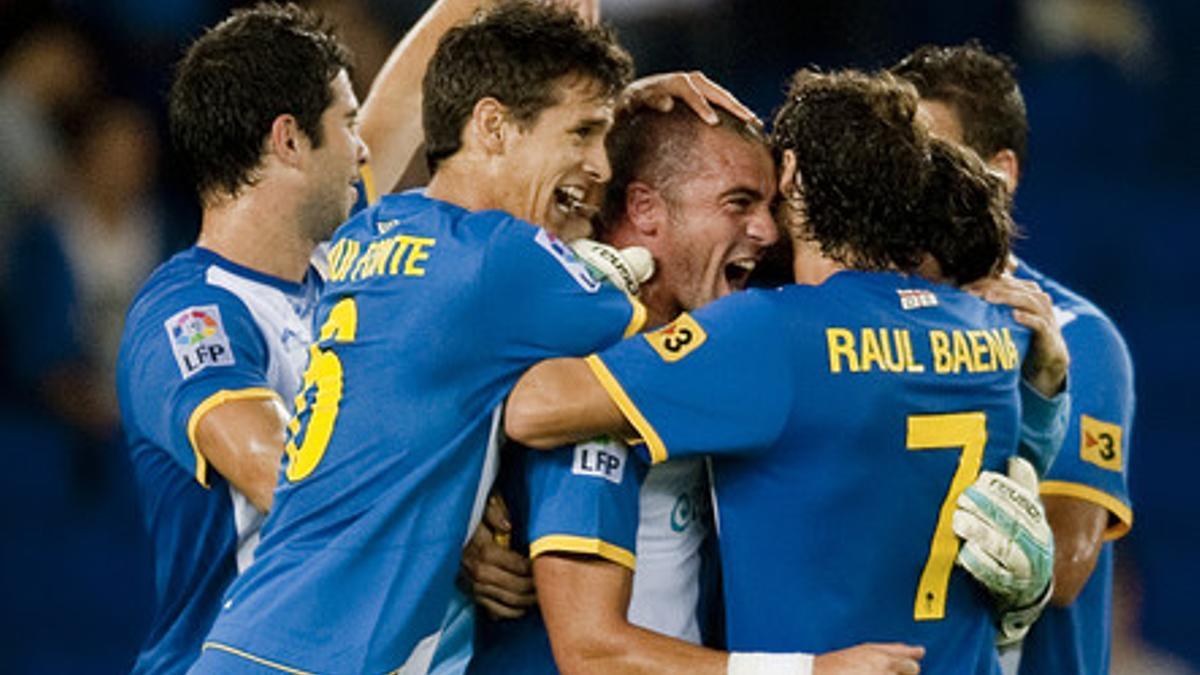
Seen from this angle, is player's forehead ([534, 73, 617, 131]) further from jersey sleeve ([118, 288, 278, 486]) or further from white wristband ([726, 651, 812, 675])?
white wristband ([726, 651, 812, 675])

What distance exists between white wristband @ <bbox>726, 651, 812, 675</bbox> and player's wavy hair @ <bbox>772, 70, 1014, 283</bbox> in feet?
2.67

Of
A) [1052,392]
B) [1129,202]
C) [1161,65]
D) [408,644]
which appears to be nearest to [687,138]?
[1052,392]

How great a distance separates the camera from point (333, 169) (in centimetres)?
527

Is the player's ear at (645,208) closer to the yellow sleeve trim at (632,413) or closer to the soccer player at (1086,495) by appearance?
the yellow sleeve trim at (632,413)

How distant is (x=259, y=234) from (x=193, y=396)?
0.60 metres

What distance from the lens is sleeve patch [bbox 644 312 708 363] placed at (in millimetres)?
3814

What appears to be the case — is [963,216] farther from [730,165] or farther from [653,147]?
[653,147]

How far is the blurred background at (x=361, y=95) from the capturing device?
8.96m

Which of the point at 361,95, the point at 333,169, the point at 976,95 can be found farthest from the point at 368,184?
the point at 361,95

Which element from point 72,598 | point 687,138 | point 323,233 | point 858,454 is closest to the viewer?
point 858,454

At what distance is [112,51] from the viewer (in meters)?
10.2

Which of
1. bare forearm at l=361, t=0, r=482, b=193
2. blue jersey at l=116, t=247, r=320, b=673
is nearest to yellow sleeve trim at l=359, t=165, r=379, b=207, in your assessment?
bare forearm at l=361, t=0, r=482, b=193

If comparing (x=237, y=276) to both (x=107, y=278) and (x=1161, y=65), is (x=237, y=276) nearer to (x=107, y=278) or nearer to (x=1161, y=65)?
(x=107, y=278)

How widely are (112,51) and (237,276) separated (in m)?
5.54
